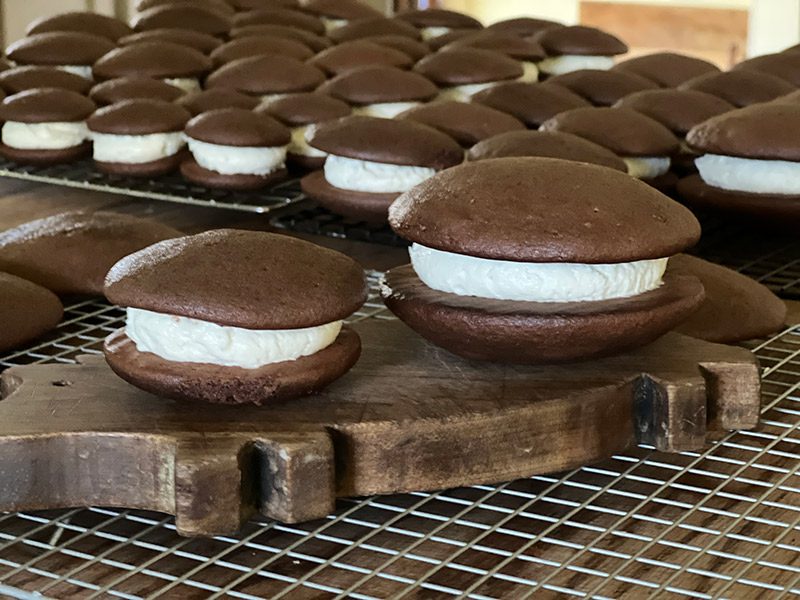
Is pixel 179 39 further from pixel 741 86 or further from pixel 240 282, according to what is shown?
pixel 240 282

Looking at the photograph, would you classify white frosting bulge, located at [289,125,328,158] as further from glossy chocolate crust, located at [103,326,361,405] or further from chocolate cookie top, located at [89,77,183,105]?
glossy chocolate crust, located at [103,326,361,405]

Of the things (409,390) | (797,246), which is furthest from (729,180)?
(409,390)

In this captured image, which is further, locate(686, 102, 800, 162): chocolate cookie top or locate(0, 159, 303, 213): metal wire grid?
locate(0, 159, 303, 213): metal wire grid

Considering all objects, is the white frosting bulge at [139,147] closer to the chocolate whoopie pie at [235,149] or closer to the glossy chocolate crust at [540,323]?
the chocolate whoopie pie at [235,149]

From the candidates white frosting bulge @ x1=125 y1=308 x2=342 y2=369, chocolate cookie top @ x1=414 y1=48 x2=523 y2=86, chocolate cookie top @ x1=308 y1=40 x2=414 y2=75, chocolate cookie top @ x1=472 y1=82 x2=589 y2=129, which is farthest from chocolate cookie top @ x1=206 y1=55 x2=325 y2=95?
white frosting bulge @ x1=125 y1=308 x2=342 y2=369

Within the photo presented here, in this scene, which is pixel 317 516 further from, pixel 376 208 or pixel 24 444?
pixel 376 208

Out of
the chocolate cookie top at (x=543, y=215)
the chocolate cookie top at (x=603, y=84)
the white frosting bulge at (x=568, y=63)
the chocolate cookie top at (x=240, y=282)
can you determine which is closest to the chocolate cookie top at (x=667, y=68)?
the chocolate cookie top at (x=603, y=84)
